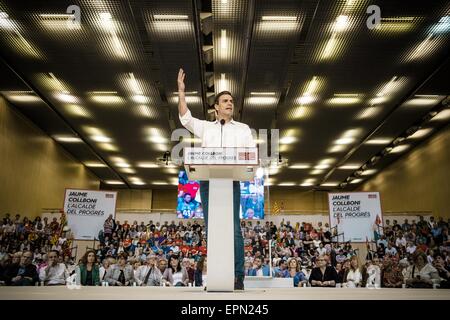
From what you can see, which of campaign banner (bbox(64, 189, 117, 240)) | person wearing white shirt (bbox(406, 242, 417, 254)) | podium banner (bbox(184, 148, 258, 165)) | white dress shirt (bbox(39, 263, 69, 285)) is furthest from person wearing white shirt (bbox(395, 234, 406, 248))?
podium banner (bbox(184, 148, 258, 165))

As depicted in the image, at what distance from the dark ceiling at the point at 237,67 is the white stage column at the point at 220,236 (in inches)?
232

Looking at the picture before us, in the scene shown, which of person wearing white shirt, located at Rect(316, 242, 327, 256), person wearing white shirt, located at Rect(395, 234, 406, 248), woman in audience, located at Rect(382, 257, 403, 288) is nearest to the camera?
woman in audience, located at Rect(382, 257, 403, 288)

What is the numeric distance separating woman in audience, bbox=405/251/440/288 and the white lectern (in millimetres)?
5790

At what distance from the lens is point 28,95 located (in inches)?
442

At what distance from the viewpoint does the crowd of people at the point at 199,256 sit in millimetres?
6754

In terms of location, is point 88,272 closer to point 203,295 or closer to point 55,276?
point 55,276

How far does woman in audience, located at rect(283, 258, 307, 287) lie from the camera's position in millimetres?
8173

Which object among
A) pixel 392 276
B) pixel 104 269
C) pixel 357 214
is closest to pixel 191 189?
pixel 357 214

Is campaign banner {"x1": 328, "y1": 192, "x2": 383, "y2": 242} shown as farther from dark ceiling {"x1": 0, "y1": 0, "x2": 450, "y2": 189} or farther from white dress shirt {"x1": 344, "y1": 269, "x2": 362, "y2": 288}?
dark ceiling {"x1": 0, "y1": 0, "x2": 450, "y2": 189}

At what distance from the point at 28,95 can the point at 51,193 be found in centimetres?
559
